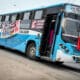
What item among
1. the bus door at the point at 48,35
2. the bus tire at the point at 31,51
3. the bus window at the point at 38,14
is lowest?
the bus tire at the point at 31,51

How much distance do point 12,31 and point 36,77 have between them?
11606mm

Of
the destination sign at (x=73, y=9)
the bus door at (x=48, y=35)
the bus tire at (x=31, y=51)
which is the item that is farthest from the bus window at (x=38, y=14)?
the destination sign at (x=73, y=9)

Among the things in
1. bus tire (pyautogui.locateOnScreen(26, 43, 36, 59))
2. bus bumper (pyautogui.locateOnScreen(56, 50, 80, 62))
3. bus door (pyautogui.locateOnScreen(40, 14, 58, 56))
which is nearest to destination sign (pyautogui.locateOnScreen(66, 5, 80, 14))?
bus door (pyautogui.locateOnScreen(40, 14, 58, 56))

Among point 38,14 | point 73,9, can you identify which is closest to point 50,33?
point 73,9

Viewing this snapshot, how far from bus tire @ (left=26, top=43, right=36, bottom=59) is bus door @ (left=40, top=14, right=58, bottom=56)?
119cm

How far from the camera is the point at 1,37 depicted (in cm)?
2656

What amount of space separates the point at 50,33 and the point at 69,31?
138 cm

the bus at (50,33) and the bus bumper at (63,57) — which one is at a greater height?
the bus at (50,33)

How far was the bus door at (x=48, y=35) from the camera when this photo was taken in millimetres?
18141

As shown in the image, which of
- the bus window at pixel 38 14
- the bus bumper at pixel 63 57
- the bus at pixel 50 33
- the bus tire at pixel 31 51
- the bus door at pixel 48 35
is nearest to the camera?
the bus bumper at pixel 63 57

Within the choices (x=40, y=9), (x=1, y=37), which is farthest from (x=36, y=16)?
(x=1, y=37)

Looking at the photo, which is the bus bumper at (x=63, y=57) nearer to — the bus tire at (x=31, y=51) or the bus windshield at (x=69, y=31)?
the bus windshield at (x=69, y=31)

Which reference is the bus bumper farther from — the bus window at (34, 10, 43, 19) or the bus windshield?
the bus window at (34, 10, 43, 19)

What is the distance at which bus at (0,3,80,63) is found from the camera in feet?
56.5
